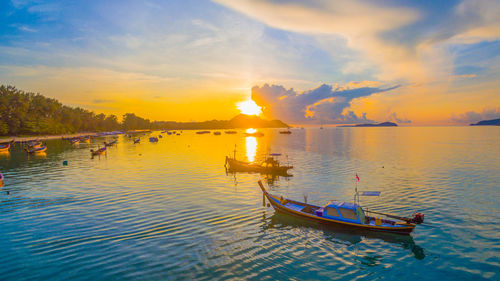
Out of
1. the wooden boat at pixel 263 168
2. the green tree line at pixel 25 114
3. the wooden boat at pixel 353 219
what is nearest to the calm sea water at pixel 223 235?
the wooden boat at pixel 353 219

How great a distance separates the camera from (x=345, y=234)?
988 inches

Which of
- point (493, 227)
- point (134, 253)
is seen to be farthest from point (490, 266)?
point (134, 253)

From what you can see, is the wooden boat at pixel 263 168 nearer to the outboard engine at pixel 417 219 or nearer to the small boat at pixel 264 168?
the small boat at pixel 264 168

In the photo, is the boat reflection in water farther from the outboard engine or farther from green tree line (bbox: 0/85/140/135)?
green tree line (bbox: 0/85/140/135)

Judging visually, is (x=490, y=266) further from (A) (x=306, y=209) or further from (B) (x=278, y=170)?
(B) (x=278, y=170)

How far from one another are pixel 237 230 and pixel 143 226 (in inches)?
373

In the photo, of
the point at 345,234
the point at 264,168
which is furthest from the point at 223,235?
the point at 264,168

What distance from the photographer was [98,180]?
48156 mm

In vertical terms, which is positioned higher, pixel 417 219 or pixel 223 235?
pixel 417 219

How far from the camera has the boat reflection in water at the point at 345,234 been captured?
75.1 feet

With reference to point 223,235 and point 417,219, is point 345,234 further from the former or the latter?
point 223,235

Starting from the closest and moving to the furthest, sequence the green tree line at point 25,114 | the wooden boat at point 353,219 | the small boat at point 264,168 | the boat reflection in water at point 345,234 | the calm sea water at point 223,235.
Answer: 1. the calm sea water at point 223,235
2. the boat reflection in water at point 345,234
3. the wooden boat at point 353,219
4. the small boat at point 264,168
5. the green tree line at point 25,114

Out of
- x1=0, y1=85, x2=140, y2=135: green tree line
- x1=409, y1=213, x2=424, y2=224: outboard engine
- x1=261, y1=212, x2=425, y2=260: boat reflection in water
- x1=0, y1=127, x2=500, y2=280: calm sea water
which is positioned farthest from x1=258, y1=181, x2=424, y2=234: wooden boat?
x1=0, y1=85, x2=140, y2=135: green tree line

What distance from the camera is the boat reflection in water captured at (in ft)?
75.1
